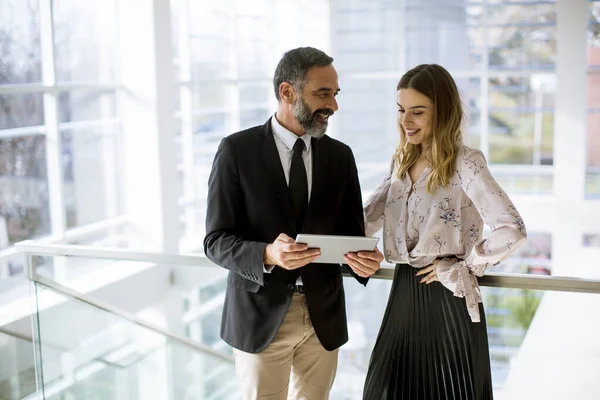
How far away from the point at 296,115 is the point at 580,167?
9.07 m

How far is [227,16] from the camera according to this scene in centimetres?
982

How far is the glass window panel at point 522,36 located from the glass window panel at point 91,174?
21.0ft

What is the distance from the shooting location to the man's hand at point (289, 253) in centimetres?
212

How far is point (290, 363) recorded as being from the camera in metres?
2.44

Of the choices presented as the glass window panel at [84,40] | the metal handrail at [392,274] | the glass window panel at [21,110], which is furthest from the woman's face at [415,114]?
the glass window panel at [84,40]

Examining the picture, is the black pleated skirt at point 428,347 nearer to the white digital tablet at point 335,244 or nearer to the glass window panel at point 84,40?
the white digital tablet at point 335,244

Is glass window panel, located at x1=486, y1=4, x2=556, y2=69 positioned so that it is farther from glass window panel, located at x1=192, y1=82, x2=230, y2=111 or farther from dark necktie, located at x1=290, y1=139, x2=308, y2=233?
dark necktie, located at x1=290, y1=139, x2=308, y2=233

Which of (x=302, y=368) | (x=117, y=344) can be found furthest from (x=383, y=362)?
(x=117, y=344)

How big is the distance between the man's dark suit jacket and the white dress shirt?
3 cm

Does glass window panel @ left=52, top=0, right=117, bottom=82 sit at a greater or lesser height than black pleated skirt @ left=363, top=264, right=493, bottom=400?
greater

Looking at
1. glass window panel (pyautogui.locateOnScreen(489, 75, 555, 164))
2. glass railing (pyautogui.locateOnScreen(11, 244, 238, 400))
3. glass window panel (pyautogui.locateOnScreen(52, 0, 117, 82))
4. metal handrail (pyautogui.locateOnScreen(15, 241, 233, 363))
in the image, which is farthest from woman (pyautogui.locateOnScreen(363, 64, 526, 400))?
glass window panel (pyautogui.locateOnScreen(489, 75, 555, 164))

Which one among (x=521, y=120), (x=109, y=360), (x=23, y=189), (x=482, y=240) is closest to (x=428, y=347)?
(x=482, y=240)

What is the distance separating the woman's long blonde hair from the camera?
2328 millimetres

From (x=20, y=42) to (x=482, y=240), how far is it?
4820 millimetres
